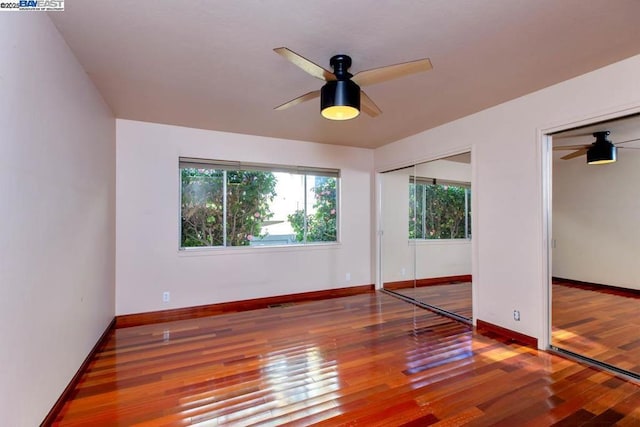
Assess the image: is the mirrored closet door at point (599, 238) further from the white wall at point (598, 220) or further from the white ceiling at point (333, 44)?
the white ceiling at point (333, 44)

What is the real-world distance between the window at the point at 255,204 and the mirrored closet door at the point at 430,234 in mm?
1014

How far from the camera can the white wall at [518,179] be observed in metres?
2.47

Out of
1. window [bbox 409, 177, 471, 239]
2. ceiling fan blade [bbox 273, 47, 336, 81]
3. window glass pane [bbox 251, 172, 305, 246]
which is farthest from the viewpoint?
window glass pane [bbox 251, 172, 305, 246]

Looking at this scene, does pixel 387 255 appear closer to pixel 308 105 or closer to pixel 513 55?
pixel 308 105

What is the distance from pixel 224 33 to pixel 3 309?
192cm

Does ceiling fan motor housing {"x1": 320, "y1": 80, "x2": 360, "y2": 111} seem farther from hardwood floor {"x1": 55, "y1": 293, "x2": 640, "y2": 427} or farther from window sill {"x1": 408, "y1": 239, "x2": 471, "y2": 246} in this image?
window sill {"x1": 408, "y1": 239, "x2": 471, "y2": 246}

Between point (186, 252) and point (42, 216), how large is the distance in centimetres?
223

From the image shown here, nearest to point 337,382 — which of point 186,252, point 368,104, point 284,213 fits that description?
point 368,104

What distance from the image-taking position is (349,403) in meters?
2.03

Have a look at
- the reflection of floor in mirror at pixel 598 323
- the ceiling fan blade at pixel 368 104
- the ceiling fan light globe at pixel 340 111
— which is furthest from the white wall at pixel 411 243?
the ceiling fan light globe at pixel 340 111

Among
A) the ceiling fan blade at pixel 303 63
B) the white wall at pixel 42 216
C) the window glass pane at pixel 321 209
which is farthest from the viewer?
the window glass pane at pixel 321 209

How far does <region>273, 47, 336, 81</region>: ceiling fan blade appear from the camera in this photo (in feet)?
5.53

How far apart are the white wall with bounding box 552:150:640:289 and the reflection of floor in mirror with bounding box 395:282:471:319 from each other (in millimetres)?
1083

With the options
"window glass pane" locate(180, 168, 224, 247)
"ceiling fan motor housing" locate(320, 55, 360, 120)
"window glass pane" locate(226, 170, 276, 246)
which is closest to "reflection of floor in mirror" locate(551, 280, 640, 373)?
"ceiling fan motor housing" locate(320, 55, 360, 120)
